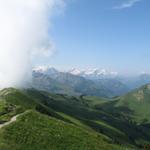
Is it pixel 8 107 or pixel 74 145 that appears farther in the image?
pixel 8 107

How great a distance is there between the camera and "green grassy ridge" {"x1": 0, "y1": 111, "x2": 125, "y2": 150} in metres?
75.2

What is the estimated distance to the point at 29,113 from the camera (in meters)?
96.3

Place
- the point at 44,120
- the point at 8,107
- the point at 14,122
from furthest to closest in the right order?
the point at 8,107 → the point at 44,120 → the point at 14,122

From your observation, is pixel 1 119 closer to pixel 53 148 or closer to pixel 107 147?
pixel 53 148

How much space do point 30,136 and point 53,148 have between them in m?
7.12

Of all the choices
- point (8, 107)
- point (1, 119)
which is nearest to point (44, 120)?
point (1, 119)

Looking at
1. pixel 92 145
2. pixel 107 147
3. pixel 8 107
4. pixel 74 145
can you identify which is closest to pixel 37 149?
pixel 74 145

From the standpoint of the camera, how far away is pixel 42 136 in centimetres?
8081

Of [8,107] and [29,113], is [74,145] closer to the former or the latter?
[29,113]

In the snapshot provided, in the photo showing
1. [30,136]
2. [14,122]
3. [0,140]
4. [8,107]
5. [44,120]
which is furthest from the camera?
[8,107]

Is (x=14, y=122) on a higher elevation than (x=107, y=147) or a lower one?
higher

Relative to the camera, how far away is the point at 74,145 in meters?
80.2

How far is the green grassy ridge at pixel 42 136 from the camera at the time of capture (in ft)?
247

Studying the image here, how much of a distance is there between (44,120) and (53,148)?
61.0 feet
